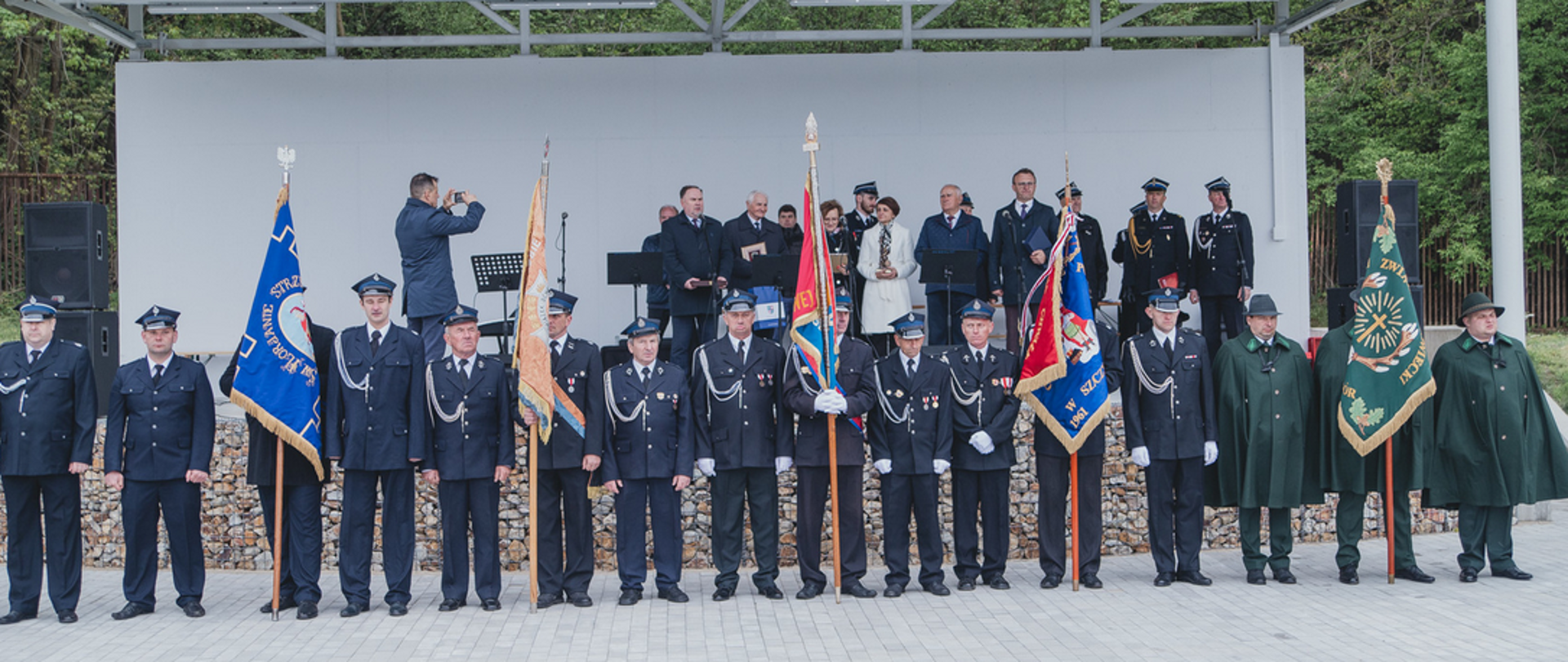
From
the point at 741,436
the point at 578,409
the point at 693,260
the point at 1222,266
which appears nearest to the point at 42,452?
the point at 578,409

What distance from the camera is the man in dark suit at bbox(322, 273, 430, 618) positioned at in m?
6.96

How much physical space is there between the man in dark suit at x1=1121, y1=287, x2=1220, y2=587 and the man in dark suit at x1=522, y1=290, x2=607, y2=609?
2.96m

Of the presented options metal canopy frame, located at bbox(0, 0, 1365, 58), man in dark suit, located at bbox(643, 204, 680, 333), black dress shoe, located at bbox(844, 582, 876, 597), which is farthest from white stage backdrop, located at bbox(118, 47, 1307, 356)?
black dress shoe, located at bbox(844, 582, 876, 597)

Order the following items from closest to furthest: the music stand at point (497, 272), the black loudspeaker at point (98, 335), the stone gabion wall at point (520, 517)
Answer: the stone gabion wall at point (520, 517)
the black loudspeaker at point (98, 335)
the music stand at point (497, 272)

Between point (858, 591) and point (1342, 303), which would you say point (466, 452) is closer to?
point (858, 591)

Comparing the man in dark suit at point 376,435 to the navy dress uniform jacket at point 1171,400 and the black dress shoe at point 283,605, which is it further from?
the navy dress uniform jacket at point 1171,400

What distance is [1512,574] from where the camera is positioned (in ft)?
24.4

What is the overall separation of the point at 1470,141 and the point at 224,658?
59.6ft

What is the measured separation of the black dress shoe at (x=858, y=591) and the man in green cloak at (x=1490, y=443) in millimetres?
3269

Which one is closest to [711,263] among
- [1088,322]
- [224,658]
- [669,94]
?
[669,94]

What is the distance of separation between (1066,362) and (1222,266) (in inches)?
148

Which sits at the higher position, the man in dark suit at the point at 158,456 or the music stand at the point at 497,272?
the music stand at the point at 497,272

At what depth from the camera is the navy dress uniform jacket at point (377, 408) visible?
6.96 m

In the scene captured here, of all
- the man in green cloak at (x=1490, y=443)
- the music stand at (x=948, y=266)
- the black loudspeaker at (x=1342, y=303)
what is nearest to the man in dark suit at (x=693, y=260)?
the music stand at (x=948, y=266)
